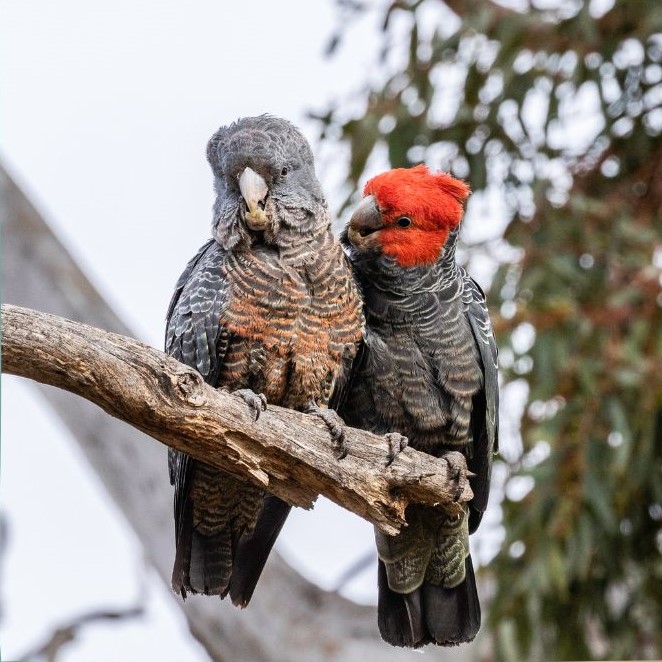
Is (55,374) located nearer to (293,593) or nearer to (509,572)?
(509,572)

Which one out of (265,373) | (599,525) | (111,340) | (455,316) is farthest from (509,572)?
(111,340)

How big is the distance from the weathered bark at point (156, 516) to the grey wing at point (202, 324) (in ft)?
7.53

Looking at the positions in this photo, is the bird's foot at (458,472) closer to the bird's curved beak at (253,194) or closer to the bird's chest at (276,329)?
the bird's chest at (276,329)

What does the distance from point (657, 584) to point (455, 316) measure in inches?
78.9

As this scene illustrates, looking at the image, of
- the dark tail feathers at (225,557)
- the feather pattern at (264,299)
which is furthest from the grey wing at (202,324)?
the dark tail feathers at (225,557)

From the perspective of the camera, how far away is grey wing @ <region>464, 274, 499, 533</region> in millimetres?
2395

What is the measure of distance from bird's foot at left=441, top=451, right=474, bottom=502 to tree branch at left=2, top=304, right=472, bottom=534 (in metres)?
0.01

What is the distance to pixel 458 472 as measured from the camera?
2.24 metres

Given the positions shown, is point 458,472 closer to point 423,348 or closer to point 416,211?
point 423,348

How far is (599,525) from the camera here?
3.62 metres

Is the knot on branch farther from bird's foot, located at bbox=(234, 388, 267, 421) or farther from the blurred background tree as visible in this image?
the blurred background tree

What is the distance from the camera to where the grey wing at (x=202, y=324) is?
216cm

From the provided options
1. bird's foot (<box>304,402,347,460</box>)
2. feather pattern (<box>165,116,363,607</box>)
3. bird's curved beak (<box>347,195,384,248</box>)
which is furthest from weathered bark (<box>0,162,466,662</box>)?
bird's foot (<box>304,402,347,460</box>)

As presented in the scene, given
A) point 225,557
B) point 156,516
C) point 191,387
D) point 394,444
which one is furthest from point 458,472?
point 156,516
